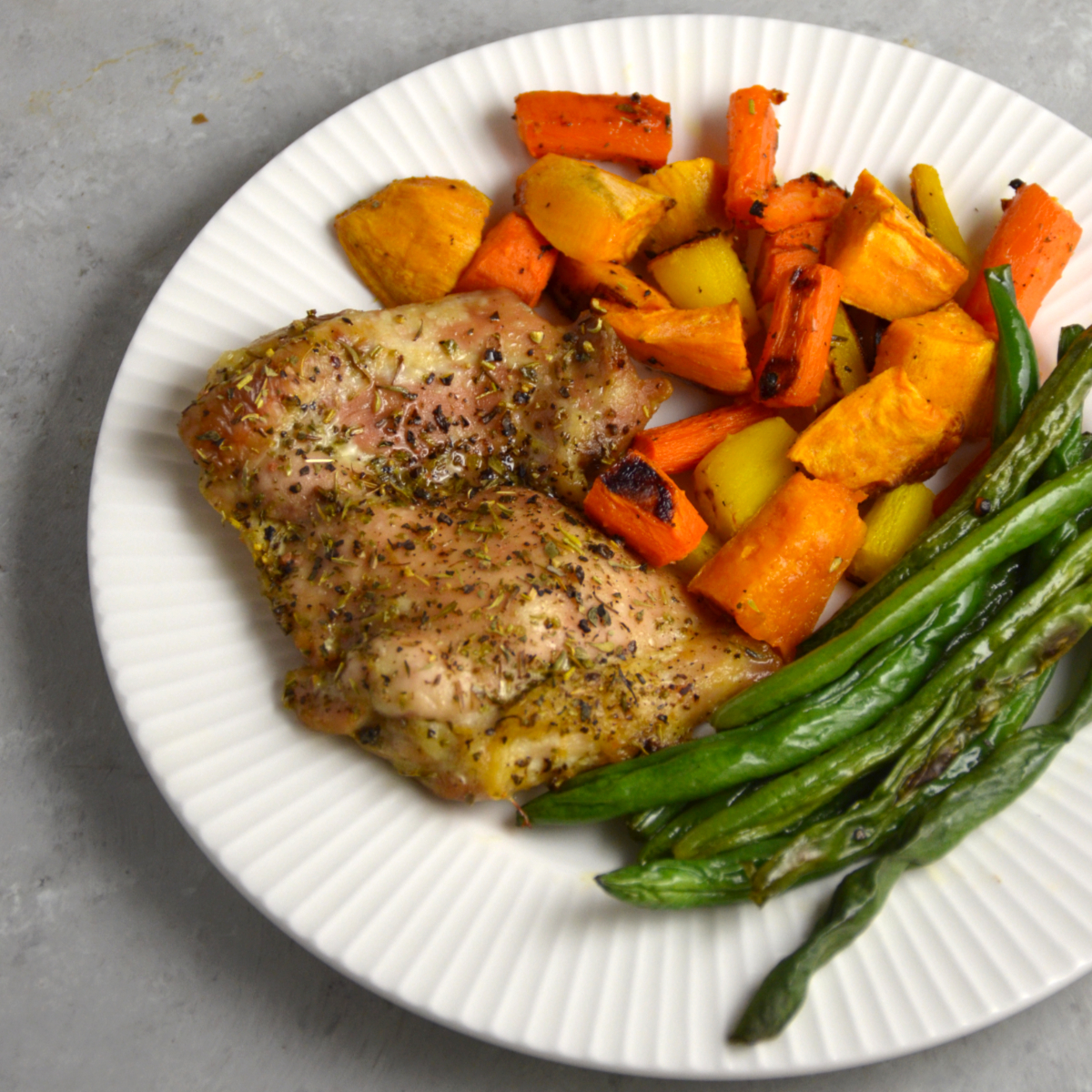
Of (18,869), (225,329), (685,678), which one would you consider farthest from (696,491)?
(18,869)

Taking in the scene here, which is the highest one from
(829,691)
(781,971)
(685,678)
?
(829,691)

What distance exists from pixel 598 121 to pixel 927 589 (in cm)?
216

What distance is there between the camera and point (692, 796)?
3.08 m

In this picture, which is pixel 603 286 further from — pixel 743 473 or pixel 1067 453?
pixel 1067 453

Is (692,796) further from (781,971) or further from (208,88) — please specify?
(208,88)

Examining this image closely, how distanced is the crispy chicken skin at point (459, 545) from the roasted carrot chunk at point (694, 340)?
6.4 inches

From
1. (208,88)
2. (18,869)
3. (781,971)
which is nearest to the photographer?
(781,971)

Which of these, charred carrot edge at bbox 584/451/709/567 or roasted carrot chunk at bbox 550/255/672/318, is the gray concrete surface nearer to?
roasted carrot chunk at bbox 550/255/672/318

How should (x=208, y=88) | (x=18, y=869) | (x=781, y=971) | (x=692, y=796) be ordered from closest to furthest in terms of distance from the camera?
1. (x=781, y=971)
2. (x=692, y=796)
3. (x=18, y=869)
4. (x=208, y=88)

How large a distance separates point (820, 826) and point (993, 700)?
0.68 meters

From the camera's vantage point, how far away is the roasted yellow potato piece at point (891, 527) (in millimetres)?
3520

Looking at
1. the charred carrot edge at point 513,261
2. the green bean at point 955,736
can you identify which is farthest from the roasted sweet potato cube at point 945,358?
the charred carrot edge at point 513,261

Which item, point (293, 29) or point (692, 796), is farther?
point (293, 29)

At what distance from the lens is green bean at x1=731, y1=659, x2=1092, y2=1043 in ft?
9.27
